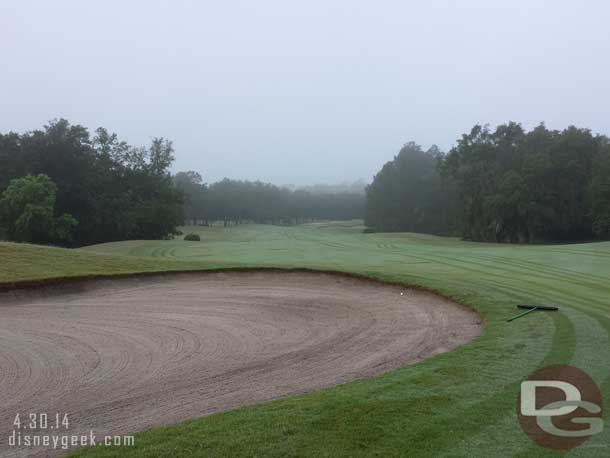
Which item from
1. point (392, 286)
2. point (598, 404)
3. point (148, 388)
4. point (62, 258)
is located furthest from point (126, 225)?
point (598, 404)

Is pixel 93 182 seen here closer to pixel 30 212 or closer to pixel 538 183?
pixel 30 212

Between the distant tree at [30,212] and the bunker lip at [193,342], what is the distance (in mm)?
32334

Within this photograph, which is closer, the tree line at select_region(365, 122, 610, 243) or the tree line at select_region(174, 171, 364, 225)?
the tree line at select_region(365, 122, 610, 243)

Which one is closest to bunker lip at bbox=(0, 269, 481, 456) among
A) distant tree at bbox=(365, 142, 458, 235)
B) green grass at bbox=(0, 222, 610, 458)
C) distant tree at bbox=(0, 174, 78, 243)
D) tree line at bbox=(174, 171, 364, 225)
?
green grass at bbox=(0, 222, 610, 458)

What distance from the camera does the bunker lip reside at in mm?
5684

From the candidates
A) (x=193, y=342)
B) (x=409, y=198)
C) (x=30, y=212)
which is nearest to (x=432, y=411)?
(x=193, y=342)

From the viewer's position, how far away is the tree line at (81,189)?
42.7 metres

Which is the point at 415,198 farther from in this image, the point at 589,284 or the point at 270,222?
the point at 589,284

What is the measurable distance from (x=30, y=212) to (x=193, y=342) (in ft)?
128

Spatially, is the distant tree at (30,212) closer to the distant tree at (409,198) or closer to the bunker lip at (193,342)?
the bunker lip at (193,342)

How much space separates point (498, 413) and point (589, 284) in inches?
391

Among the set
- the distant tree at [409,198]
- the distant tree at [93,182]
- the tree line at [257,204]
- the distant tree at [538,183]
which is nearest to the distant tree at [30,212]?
the distant tree at [93,182]

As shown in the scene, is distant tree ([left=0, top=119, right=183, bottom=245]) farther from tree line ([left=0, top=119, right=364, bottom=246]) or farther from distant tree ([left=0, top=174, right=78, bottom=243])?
distant tree ([left=0, top=174, right=78, bottom=243])

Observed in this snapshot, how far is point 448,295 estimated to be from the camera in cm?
1124
